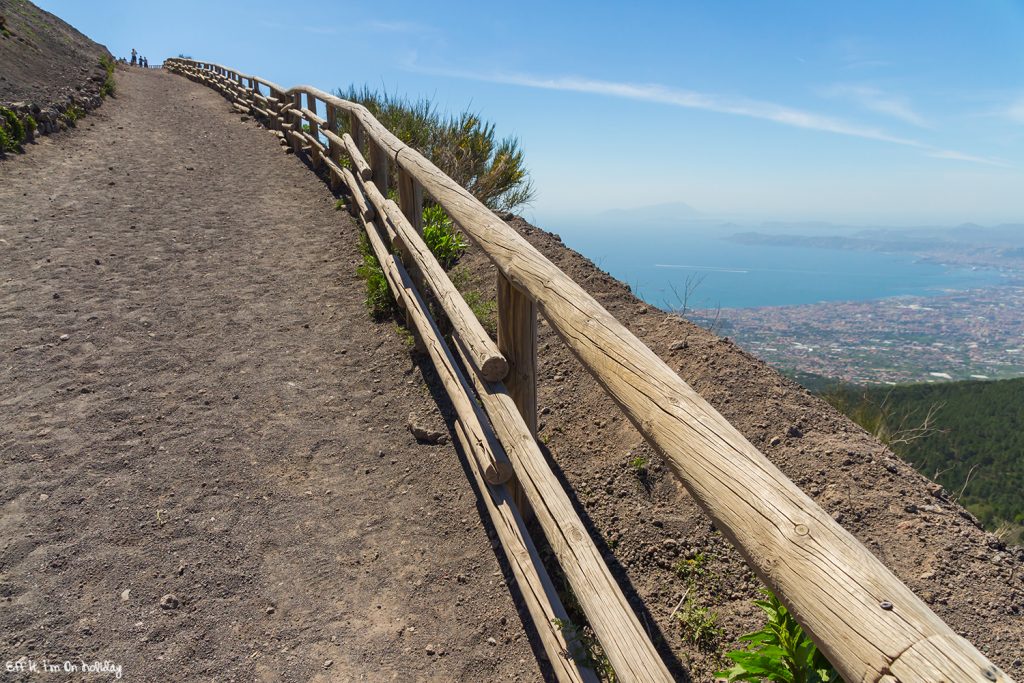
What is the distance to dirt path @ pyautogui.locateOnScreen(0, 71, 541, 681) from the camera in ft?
7.91

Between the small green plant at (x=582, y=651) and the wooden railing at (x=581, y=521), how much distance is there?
1.1 inches

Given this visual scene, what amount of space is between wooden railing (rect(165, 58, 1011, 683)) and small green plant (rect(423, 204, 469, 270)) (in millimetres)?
1085

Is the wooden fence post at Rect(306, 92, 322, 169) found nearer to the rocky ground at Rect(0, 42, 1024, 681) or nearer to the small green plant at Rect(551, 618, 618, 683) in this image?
the rocky ground at Rect(0, 42, 1024, 681)

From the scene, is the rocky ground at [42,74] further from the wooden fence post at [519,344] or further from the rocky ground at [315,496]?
the wooden fence post at [519,344]

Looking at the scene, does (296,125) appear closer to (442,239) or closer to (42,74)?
(442,239)

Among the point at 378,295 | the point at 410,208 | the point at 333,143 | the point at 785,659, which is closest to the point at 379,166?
the point at 410,208

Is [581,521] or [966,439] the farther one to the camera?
[966,439]

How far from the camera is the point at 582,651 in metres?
2.11

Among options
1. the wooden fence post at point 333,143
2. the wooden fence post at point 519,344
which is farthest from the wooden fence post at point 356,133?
the wooden fence post at point 519,344

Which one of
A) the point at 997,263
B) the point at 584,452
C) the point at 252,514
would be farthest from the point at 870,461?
the point at 997,263

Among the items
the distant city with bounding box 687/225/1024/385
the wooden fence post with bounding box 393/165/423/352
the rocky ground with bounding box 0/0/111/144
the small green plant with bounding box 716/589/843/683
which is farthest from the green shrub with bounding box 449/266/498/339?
the distant city with bounding box 687/225/1024/385

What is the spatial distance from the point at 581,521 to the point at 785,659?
34.4 inches

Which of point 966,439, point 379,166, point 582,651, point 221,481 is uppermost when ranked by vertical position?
point 379,166

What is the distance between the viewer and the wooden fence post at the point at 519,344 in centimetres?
265
